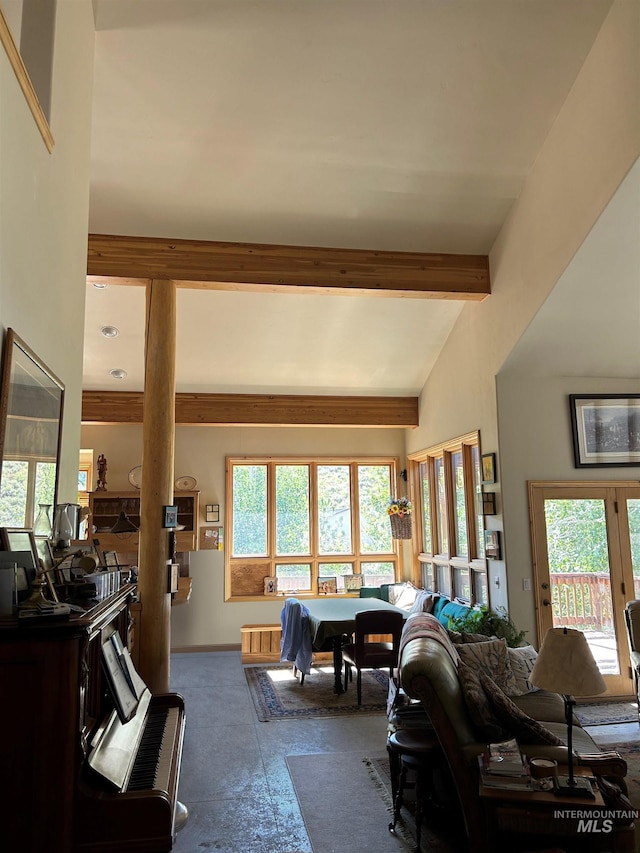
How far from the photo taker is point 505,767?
2.94 meters

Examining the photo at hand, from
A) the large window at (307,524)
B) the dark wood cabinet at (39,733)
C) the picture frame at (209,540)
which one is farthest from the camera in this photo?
the large window at (307,524)

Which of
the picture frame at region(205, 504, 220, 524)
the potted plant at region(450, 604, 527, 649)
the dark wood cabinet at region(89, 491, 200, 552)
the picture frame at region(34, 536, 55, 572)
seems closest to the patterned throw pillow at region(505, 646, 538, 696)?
the potted plant at region(450, 604, 527, 649)

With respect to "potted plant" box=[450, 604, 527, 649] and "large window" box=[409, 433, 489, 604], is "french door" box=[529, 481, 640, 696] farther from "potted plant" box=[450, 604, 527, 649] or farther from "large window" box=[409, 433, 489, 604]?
"large window" box=[409, 433, 489, 604]

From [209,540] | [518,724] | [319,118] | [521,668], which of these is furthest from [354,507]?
[518,724]

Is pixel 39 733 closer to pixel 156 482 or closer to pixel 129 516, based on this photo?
pixel 156 482

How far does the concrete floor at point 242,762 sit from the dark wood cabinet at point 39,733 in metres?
1.96

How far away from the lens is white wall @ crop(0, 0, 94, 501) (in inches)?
87.9

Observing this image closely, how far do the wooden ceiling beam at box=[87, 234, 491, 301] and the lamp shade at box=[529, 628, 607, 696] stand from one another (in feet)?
12.1

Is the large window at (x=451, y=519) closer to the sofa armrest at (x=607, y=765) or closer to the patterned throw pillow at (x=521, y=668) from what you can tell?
the patterned throw pillow at (x=521, y=668)

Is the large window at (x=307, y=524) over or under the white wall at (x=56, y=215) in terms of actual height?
under

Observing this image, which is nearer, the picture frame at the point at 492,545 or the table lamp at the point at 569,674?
the table lamp at the point at 569,674

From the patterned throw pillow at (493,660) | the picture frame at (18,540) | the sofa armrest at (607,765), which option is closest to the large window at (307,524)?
the patterned throw pillow at (493,660)

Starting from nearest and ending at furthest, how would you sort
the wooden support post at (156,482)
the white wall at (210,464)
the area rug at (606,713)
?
1. the wooden support post at (156,482)
2. the area rug at (606,713)
3. the white wall at (210,464)

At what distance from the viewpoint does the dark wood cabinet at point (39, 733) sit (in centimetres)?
171
